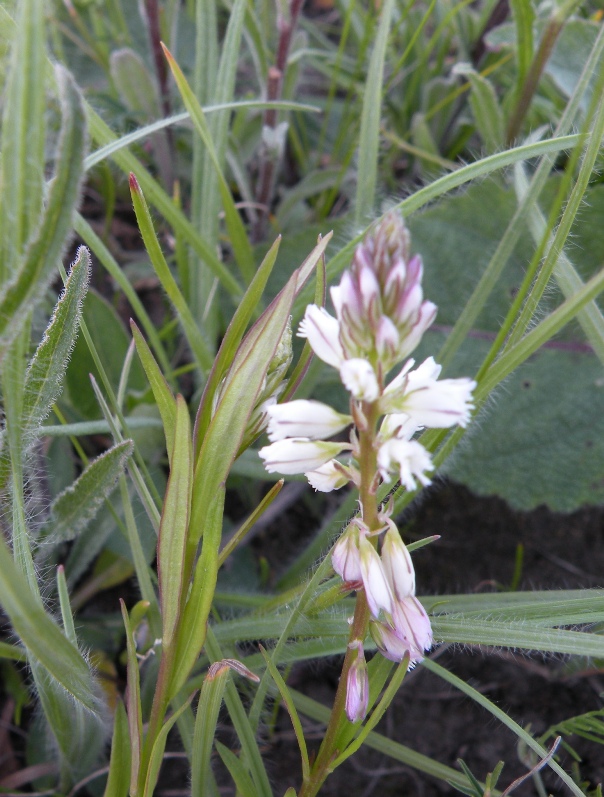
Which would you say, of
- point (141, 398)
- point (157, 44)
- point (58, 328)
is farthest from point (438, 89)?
point (58, 328)

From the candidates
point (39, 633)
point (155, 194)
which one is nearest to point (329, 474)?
point (39, 633)

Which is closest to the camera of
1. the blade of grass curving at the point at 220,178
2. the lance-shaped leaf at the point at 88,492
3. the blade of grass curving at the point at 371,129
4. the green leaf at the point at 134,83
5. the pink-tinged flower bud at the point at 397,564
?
the pink-tinged flower bud at the point at 397,564

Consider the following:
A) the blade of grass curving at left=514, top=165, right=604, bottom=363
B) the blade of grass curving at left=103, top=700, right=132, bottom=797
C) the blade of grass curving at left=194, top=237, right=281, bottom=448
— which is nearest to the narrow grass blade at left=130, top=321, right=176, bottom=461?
the blade of grass curving at left=194, top=237, right=281, bottom=448

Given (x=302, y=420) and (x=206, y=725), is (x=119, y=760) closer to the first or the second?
(x=206, y=725)

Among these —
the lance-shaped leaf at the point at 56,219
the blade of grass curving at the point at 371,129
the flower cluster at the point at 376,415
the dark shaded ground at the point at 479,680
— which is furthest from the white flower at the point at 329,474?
the blade of grass curving at the point at 371,129

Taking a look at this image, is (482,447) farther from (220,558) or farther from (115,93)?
(115,93)

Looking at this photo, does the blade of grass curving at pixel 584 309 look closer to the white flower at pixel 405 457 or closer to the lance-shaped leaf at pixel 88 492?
the white flower at pixel 405 457

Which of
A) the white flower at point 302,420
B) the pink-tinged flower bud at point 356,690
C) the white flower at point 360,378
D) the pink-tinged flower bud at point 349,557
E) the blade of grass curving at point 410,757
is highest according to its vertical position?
the white flower at point 360,378
